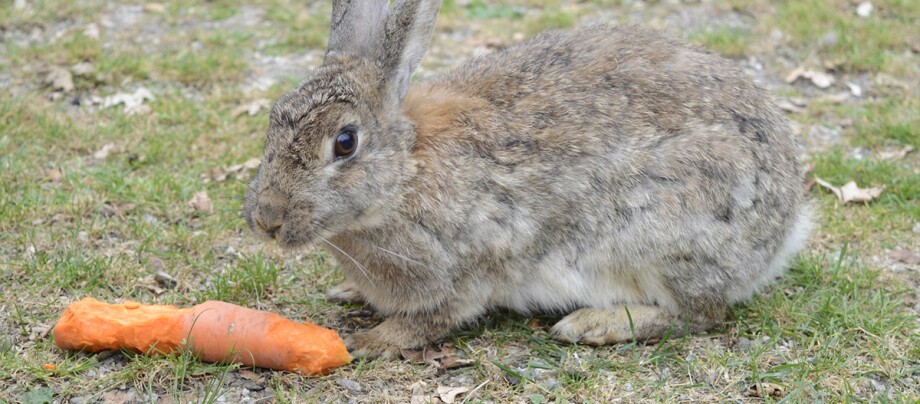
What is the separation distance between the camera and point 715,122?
4.39 metres

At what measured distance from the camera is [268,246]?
5.10 metres

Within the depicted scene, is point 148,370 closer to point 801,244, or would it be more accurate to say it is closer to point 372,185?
point 372,185

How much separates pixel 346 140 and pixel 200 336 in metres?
1.01

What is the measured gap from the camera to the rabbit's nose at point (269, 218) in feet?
12.6

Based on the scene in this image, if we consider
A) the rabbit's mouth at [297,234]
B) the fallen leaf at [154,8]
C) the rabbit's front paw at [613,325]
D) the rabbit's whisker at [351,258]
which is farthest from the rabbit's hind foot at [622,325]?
the fallen leaf at [154,8]

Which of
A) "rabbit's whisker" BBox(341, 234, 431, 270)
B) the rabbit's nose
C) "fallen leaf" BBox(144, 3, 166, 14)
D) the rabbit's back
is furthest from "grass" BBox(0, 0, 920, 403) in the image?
the rabbit's nose

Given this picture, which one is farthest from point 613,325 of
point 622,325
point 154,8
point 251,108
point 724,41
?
point 154,8

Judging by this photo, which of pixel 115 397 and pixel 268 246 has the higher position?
pixel 115 397

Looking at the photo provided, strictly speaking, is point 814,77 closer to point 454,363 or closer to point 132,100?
point 454,363

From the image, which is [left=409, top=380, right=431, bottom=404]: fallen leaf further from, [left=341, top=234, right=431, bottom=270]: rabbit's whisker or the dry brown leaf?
[left=341, top=234, right=431, bottom=270]: rabbit's whisker

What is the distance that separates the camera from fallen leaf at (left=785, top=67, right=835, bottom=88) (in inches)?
286

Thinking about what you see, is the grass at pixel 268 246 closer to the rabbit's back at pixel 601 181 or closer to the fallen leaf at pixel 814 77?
the fallen leaf at pixel 814 77

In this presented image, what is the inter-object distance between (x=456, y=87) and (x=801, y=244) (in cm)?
198

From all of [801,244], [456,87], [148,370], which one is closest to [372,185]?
[456,87]
